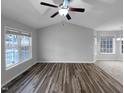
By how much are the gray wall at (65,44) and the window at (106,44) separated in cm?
147

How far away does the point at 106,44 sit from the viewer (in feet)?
30.7

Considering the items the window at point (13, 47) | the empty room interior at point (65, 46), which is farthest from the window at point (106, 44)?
the window at point (13, 47)

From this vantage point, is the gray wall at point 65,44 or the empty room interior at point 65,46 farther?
the gray wall at point 65,44

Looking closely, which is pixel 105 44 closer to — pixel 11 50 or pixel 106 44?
pixel 106 44

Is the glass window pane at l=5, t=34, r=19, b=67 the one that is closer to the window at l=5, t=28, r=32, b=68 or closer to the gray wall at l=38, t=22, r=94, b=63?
the window at l=5, t=28, r=32, b=68

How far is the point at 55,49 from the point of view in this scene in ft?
27.7

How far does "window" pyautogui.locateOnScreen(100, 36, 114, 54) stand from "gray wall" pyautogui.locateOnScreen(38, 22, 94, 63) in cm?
147

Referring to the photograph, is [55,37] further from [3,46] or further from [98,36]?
[3,46]

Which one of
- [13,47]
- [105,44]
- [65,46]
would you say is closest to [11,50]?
[13,47]

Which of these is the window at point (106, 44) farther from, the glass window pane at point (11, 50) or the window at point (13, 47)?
the glass window pane at point (11, 50)

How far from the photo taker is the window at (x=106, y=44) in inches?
368

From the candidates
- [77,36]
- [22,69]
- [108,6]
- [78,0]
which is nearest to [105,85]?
[108,6]

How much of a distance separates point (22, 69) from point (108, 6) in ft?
14.2

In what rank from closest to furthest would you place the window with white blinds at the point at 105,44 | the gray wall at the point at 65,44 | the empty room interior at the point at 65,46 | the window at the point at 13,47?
the window at the point at 13,47 < the empty room interior at the point at 65,46 < the gray wall at the point at 65,44 < the window with white blinds at the point at 105,44
